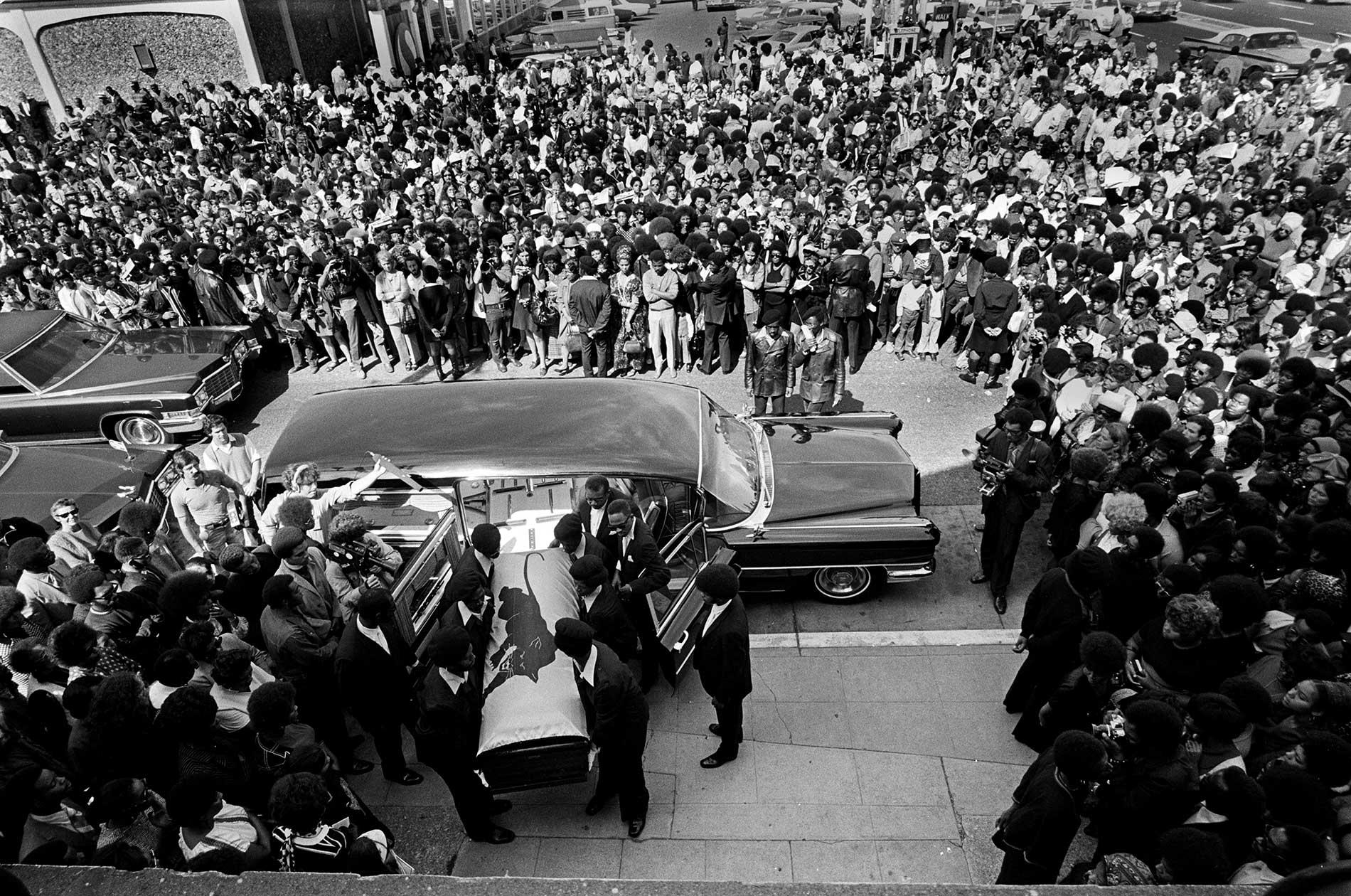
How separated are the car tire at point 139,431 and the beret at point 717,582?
789cm

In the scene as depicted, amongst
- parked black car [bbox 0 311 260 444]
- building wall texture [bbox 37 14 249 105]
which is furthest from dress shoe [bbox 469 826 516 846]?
building wall texture [bbox 37 14 249 105]

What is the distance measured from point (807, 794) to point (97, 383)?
9185 mm

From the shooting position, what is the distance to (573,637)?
386 centimetres

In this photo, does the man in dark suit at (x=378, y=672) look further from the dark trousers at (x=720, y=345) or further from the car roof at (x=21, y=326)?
the car roof at (x=21, y=326)

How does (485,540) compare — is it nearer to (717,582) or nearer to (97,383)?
(717,582)

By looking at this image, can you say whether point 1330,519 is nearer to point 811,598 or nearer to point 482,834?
point 811,598

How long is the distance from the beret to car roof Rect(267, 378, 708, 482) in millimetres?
1377

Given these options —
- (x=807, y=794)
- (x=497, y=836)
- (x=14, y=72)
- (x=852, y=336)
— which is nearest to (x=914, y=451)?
(x=852, y=336)

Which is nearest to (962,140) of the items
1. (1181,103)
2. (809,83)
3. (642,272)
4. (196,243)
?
(1181,103)

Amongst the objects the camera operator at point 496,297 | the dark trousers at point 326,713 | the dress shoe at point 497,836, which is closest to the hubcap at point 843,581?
the dress shoe at point 497,836

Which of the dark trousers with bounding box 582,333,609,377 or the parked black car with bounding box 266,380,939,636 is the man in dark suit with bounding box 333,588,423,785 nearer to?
the parked black car with bounding box 266,380,939,636

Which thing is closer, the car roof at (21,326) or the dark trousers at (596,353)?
the car roof at (21,326)

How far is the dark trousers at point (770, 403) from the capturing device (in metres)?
8.63

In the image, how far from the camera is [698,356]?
1073cm
